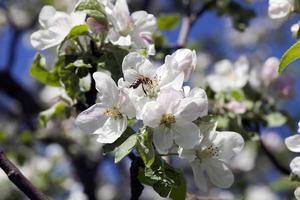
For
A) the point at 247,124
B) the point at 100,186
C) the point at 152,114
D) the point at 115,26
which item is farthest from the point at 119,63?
the point at 100,186

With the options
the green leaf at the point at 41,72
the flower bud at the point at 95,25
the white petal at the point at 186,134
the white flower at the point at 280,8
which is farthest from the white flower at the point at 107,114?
the white flower at the point at 280,8

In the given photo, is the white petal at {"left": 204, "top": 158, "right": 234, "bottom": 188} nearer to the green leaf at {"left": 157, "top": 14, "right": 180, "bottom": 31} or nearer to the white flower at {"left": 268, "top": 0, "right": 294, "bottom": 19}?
the white flower at {"left": 268, "top": 0, "right": 294, "bottom": 19}

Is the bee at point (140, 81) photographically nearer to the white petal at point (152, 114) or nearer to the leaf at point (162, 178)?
the white petal at point (152, 114)

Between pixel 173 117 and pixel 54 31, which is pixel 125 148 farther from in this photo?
pixel 54 31

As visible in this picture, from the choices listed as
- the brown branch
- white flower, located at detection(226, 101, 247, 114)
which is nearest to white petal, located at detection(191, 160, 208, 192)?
the brown branch

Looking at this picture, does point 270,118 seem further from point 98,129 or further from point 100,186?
point 100,186
